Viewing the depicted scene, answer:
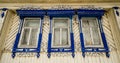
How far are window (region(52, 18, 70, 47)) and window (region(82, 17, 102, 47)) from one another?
0.73 m

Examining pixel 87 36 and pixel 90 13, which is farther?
pixel 90 13

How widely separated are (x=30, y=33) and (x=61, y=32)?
4.18ft

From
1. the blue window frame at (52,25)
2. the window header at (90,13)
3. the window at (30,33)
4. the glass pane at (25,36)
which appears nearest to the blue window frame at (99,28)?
the window header at (90,13)

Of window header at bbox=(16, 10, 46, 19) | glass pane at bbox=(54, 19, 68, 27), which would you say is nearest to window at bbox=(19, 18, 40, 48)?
window header at bbox=(16, 10, 46, 19)

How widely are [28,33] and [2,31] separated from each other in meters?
0.99

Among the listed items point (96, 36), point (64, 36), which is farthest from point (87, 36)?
point (64, 36)

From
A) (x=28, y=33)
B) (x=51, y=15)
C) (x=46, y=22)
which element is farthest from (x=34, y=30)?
(x=51, y=15)

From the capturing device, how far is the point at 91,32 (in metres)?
5.36

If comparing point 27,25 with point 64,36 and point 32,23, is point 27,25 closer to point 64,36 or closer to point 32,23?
point 32,23

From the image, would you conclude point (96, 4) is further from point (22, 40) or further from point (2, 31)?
point (2, 31)

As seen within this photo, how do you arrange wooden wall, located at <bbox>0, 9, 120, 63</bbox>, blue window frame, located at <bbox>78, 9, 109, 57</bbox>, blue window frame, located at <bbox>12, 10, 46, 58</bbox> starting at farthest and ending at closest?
blue window frame, located at <bbox>12, 10, 46, 58</bbox>
blue window frame, located at <bbox>78, 9, 109, 57</bbox>
wooden wall, located at <bbox>0, 9, 120, 63</bbox>

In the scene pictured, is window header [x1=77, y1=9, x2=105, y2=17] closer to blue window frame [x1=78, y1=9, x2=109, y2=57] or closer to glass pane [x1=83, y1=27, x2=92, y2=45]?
blue window frame [x1=78, y1=9, x2=109, y2=57]

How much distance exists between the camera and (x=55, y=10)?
5.63 meters

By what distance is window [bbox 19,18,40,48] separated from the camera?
5125 millimetres
